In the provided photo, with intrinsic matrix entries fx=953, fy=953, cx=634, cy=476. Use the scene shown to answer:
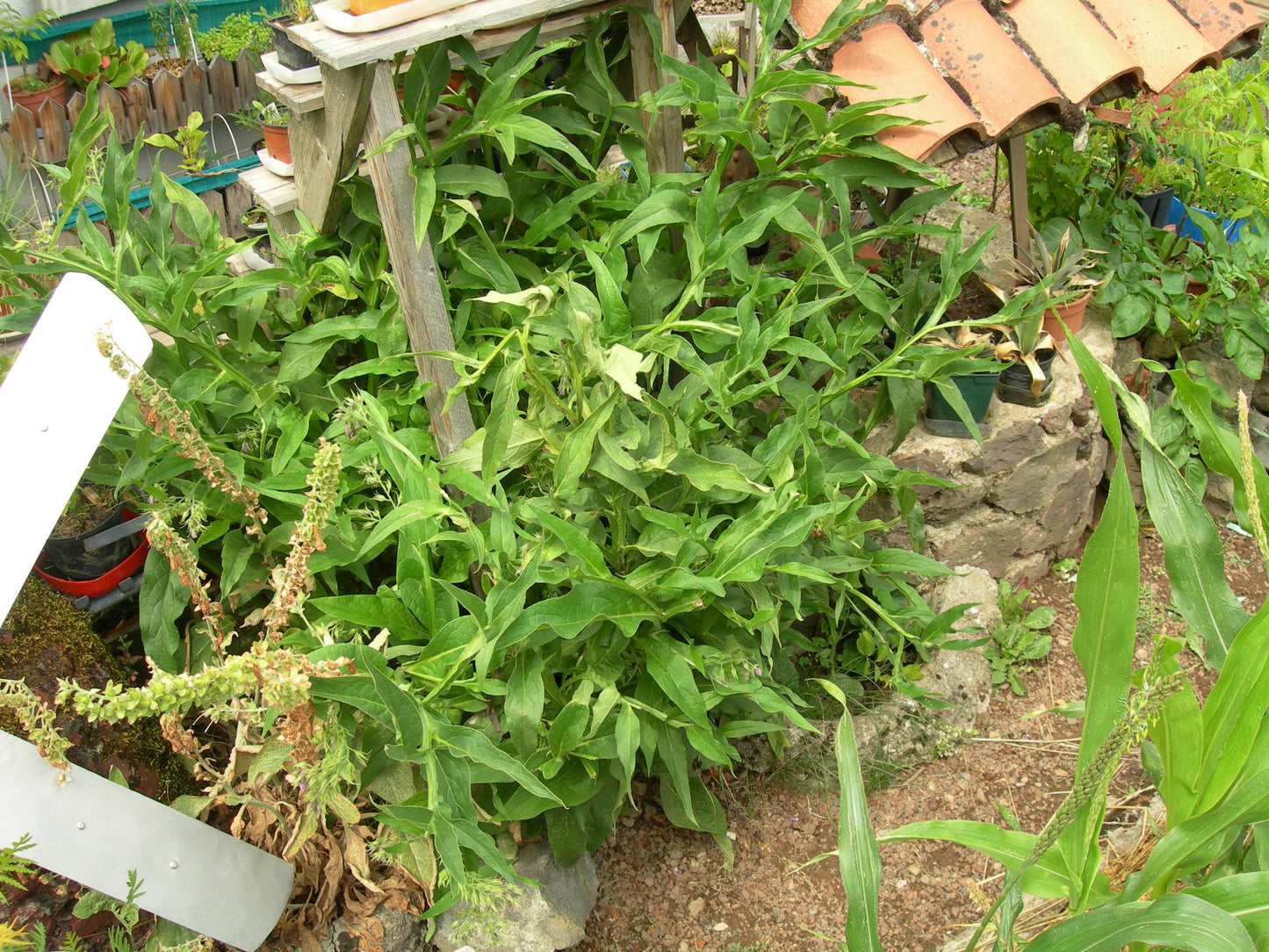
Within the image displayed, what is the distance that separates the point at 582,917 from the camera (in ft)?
7.36

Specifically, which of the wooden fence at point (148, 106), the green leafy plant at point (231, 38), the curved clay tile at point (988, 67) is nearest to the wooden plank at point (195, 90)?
the wooden fence at point (148, 106)

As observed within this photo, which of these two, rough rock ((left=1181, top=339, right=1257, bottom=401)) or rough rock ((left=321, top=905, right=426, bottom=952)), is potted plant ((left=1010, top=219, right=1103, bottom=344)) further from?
rough rock ((left=321, top=905, right=426, bottom=952))

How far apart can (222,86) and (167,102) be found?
0.33 meters

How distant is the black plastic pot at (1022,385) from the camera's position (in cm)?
310

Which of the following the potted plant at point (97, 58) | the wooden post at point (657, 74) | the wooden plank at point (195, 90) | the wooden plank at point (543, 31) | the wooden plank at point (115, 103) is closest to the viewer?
the wooden plank at point (543, 31)

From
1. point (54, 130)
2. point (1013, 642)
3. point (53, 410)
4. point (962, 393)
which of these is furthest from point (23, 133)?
point (1013, 642)

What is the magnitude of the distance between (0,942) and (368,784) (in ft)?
2.33

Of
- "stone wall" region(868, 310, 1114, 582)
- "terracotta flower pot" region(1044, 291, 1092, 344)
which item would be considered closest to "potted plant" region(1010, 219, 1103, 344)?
"terracotta flower pot" region(1044, 291, 1092, 344)

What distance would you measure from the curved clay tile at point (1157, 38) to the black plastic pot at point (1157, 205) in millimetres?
829

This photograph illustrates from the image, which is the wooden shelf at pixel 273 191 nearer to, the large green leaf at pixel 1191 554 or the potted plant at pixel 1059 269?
the large green leaf at pixel 1191 554

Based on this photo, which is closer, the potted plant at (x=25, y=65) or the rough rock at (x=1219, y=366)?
the rough rock at (x=1219, y=366)

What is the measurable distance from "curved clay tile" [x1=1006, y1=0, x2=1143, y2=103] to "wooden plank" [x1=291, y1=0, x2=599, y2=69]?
1.54 meters

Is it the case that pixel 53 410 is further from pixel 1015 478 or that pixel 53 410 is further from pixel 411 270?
pixel 1015 478

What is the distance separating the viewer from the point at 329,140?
2.04 metres
